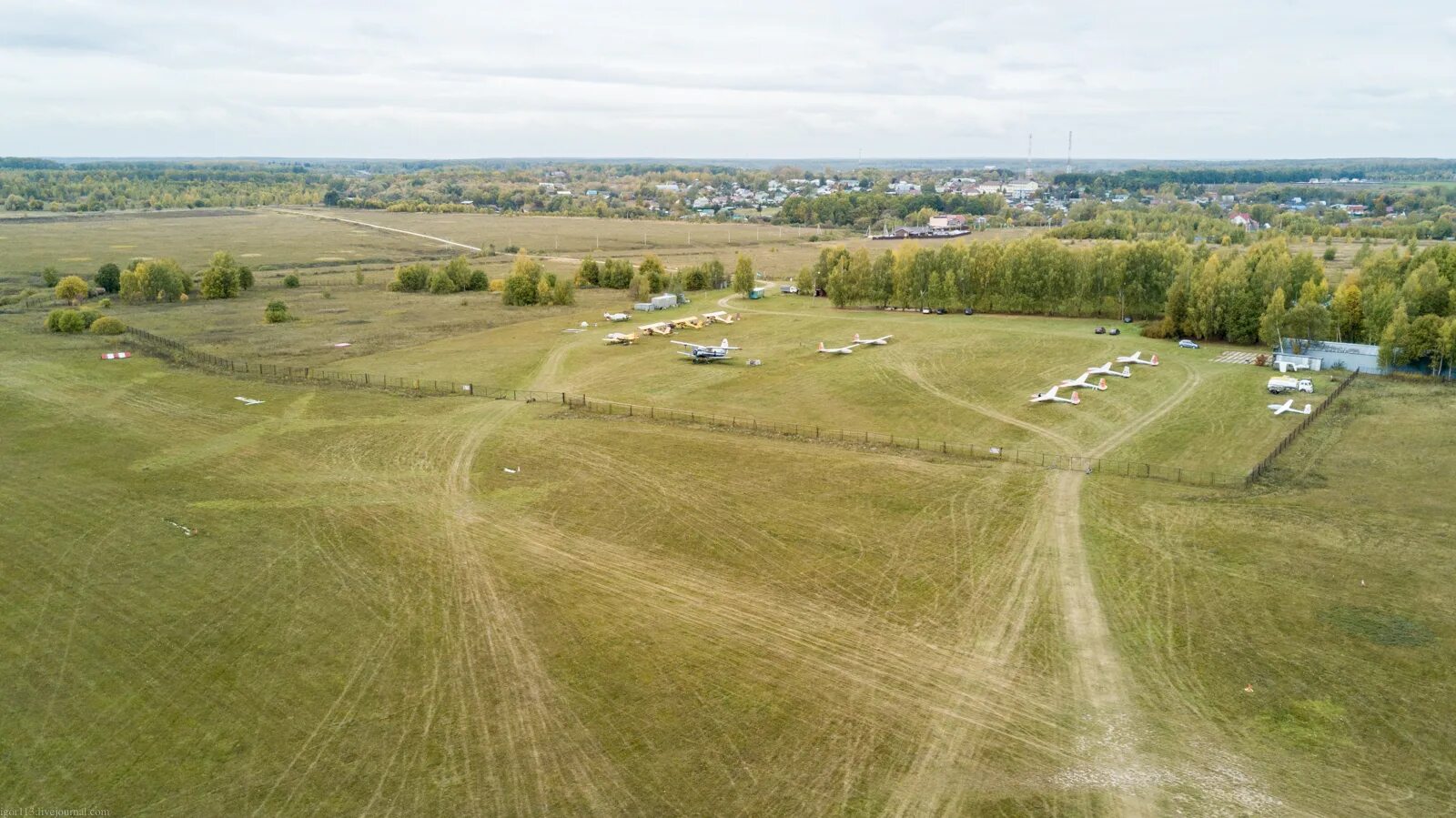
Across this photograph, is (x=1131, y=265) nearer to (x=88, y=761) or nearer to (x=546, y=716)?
(x=546, y=716)

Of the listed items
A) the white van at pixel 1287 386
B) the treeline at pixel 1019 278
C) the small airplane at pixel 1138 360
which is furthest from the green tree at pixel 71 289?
the white van at pixel 1287 386

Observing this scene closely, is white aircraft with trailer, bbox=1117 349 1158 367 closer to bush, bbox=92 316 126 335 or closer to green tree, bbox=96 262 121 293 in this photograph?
bush, bbox=92 316 126 335

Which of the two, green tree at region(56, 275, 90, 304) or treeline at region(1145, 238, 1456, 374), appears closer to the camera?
treeline at region(1145, 238, 1456, 374)

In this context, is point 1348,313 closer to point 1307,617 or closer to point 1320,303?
point 1320,303

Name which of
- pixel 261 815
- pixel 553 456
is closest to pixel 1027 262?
pixel 553 456

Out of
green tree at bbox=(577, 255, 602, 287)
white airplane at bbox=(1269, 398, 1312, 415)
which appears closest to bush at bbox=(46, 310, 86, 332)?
green tree at bbox=(577, 255, 602, 287)

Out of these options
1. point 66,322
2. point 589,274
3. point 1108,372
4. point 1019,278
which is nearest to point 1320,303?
point 1108,372

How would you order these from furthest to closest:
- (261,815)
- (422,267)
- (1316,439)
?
(422,267) → (1316,439) → (261,815)
